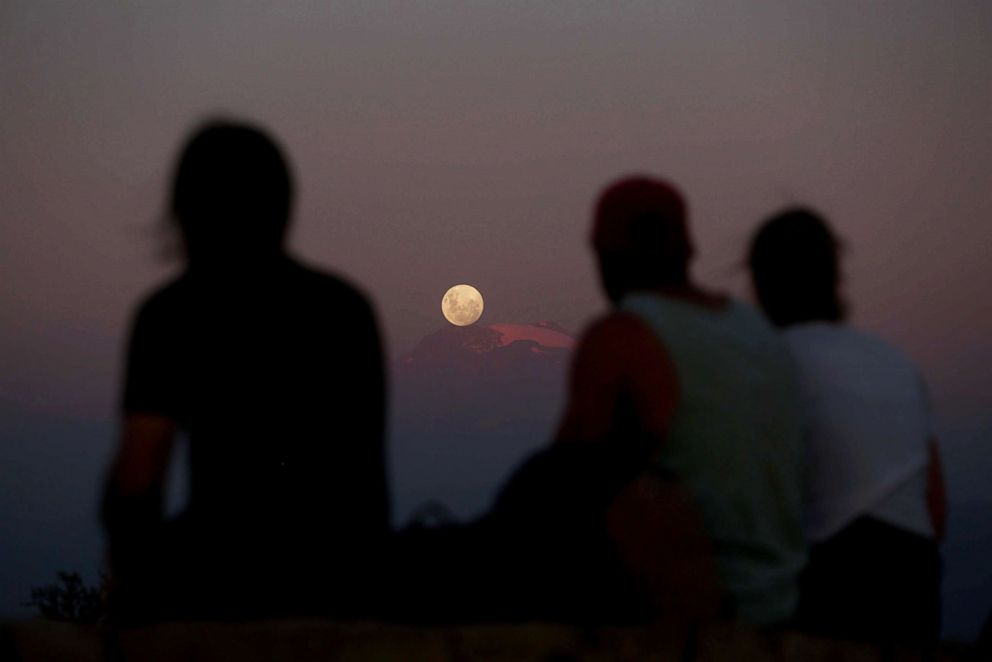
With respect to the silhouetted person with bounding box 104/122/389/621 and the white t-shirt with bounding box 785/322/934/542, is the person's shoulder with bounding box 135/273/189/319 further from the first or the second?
the white t-shirt with bounding box 785/322/934/542

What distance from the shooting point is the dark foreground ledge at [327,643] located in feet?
9.98

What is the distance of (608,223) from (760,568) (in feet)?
3.16

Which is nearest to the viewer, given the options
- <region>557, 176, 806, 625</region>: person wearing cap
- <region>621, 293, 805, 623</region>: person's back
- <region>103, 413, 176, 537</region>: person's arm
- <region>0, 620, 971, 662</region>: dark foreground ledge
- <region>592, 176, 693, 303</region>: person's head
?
<region>0, 620, 971, 662</region>: dark foreground ledge

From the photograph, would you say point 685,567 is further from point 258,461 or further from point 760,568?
point 258,461

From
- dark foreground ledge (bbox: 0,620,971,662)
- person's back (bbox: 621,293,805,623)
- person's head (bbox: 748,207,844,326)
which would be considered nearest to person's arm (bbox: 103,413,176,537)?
dark foreground ledge (bbox: 0,620,971,662)

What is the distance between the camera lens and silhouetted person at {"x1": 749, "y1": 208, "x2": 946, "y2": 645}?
4.05 meters

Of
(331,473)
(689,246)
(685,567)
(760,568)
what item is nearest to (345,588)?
(331,473)

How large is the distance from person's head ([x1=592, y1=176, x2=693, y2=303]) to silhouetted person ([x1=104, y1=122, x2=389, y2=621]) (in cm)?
69

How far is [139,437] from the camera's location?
3283 millimetres

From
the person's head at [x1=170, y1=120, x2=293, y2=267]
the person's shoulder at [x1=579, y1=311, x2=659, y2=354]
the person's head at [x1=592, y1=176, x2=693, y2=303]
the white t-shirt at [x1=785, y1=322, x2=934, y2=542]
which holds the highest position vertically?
the person's head at [x1=170, y1=120, x2=293, y2=267]

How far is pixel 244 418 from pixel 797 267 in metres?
1.81

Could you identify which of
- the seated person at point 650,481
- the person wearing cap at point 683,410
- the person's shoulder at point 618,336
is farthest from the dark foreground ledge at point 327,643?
the person's shoulder at point 618,336

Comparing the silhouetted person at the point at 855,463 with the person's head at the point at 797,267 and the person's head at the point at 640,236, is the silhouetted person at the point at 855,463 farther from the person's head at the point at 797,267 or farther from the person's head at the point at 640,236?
the person's head at the point at 640,236

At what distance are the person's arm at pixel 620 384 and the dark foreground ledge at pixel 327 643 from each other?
0.48 m
